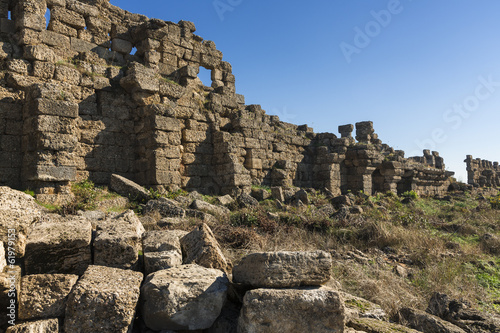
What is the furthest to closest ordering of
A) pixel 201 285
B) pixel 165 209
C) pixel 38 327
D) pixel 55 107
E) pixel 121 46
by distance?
pixel 121 46
pixel 55 107
pixel 165 209
pixel 201 285
pixel 38 327

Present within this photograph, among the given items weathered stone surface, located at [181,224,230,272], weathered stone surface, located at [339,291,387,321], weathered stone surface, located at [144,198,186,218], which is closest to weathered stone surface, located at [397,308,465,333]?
weathered stone surface, located at [339,291,387,321]

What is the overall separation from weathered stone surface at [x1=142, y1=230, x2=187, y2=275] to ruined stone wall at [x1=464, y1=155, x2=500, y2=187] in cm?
3106

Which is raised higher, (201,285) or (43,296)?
(201,285)

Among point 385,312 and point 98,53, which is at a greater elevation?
point 98,53

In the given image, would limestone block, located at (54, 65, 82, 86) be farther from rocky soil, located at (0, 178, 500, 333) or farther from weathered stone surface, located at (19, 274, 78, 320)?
weathered stone surface, located at (19, 274, 78, 320)

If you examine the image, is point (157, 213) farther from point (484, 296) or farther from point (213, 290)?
point (484, 296)

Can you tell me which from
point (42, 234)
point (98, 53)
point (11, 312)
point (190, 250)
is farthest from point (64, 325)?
point (98, 53)

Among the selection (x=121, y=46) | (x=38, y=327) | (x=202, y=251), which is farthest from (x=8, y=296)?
(x=121, y=46)

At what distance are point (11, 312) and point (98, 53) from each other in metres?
8.88

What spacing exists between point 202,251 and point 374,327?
199 centimetres

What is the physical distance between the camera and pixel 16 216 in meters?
3.91

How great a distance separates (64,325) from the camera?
10.6 feet

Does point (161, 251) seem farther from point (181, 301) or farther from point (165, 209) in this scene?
point (165, 209)

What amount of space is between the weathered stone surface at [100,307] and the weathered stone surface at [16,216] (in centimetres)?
98
